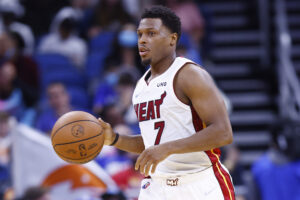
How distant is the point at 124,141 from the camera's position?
181 inches

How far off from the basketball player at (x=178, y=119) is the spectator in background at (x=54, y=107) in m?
4.35

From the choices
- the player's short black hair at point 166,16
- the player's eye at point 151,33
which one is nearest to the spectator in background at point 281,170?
the player's short black hair at point 166,16

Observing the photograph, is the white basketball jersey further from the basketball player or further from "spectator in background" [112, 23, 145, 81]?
"spectator in background" [112, 23, 145, 81]

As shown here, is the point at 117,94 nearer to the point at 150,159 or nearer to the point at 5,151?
the point at 5,151

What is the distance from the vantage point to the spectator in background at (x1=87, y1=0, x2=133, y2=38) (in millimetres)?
10586

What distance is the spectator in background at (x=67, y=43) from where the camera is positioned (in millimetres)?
Answer: 10562

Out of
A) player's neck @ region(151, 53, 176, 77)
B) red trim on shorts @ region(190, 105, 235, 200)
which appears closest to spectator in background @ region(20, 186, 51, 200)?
player's neck @ region(151, 53, 176, 77)

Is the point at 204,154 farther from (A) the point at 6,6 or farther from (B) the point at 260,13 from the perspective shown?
(A) the point at 6,6

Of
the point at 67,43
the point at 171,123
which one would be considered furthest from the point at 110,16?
the point at 171,123

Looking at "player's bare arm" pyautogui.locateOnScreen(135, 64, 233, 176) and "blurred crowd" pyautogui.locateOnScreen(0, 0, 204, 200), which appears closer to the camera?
"player's bare arm" pyautogui.locateOnScreen(135, 64, 233, 176)

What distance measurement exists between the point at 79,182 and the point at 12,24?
16.0ft

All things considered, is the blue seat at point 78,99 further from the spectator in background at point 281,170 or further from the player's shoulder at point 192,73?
the player's shoulder at point 192,73

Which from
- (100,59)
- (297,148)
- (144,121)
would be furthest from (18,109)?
(144,121)

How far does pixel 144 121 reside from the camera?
4.25m
